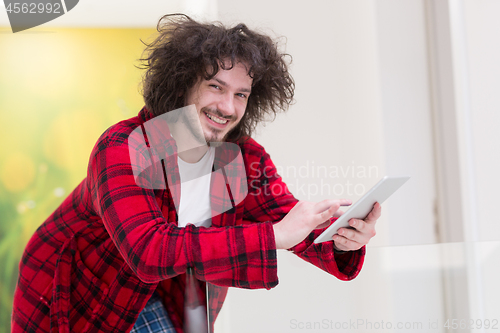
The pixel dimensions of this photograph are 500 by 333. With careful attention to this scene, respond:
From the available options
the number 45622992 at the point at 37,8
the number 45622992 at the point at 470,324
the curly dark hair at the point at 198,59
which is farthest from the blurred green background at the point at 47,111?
the number 45622992 at the point at 470,324

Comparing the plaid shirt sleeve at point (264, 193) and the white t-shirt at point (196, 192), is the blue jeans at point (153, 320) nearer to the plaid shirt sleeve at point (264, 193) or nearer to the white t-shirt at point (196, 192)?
the white t-shirt at point (196, 192)

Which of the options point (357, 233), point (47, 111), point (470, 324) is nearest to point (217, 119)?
point (357, 233)

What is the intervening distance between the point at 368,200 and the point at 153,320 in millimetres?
594

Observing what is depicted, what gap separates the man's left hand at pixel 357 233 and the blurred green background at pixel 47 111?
5.89ft

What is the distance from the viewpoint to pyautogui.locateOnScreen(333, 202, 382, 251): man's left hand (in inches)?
31.5

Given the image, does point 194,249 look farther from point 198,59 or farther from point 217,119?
point 198,59

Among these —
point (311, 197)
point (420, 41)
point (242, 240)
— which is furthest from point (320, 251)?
point (420, 41)

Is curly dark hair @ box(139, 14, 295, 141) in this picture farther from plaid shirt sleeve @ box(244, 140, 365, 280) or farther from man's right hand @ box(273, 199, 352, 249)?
man's right hand @ box(273, 199, 352, 249)

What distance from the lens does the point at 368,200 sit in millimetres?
716

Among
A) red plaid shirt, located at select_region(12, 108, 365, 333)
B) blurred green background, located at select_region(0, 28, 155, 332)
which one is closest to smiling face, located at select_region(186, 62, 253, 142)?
red plaid shirt, located at select_region(12, 108, 365, 333)

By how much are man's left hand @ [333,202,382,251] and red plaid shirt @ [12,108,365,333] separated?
0.10 ft

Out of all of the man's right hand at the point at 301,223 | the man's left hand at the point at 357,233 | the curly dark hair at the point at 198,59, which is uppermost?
the curly dark hair at the point at 198,59

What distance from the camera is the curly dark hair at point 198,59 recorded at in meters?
1.09

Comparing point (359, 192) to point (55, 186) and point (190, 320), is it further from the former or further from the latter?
point (55, 186)
